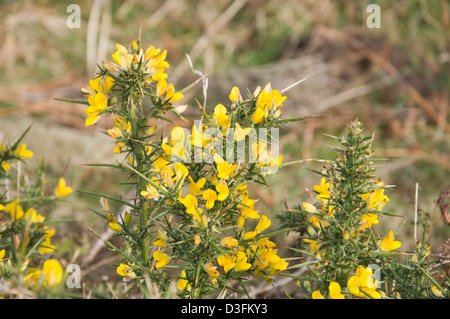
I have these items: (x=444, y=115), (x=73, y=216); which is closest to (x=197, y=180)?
(x=73, y=216)

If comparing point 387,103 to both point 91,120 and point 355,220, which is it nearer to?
point 355,220

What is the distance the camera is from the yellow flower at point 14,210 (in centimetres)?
118

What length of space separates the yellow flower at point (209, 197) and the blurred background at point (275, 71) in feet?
4.58

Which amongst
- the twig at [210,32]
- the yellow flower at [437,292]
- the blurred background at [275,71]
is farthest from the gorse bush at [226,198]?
the twig at [210,32]

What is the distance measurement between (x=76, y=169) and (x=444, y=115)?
7.34 feet

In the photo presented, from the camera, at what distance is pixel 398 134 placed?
116 inches

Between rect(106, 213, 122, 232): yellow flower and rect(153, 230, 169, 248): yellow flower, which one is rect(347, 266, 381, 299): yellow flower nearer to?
rect(153, 230, 169, 248): yellow flower

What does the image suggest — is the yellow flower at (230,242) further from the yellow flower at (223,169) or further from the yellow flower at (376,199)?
the yellow flower at (376,199)

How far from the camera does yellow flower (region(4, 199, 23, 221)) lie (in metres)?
1.18

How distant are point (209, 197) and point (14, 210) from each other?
571mm

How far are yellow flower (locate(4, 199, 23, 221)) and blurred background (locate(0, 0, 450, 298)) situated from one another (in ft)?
3.37

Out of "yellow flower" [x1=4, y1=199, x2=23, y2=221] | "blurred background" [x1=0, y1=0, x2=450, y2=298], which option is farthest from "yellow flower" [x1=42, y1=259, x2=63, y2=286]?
"blurred background" [x1=0, y1=0, x2=450, y2=298]

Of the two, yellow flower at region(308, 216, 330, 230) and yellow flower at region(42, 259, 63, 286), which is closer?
yellow flower at region(42, 259, 63, 286)

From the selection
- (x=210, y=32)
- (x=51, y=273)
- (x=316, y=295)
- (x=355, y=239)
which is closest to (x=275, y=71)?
(x=210, y=32)
